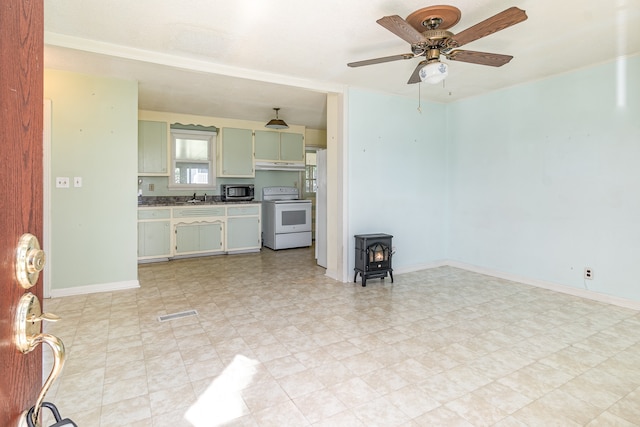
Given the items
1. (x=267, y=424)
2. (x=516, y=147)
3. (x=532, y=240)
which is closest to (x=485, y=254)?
(x=532, y=240)

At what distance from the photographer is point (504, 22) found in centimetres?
206

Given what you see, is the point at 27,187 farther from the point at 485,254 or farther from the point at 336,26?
the point at 485,254

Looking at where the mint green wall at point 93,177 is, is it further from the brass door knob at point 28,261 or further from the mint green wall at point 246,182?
the brass door knob at point 28,261

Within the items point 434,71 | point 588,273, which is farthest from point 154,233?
point 588,273

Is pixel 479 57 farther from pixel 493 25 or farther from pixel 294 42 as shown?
pixel 294 42

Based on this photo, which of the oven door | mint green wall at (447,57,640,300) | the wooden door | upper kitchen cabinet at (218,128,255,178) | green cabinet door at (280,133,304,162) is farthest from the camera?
green cabinet door at (280,133,304,162)

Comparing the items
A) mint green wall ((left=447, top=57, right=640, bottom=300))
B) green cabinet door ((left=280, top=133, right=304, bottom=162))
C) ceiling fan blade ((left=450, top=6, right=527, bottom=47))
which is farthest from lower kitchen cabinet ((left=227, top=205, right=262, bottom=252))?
ceiling fan blade ((left=450, top=6, right=527, bottom=47))

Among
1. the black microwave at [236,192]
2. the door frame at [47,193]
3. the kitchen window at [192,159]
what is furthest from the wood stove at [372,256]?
the kitchen window at [192,159]

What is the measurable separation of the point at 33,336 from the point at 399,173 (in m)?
4.49

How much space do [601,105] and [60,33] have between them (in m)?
5.01

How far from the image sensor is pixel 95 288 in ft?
12.5

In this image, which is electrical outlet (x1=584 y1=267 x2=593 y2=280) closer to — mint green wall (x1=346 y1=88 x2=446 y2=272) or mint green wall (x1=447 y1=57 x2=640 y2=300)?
mint green wall (x1=447 y1=57 x2=640 y2=300)

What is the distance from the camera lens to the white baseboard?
11.2 ft

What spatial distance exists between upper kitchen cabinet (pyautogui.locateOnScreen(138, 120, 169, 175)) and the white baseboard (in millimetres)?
4900
